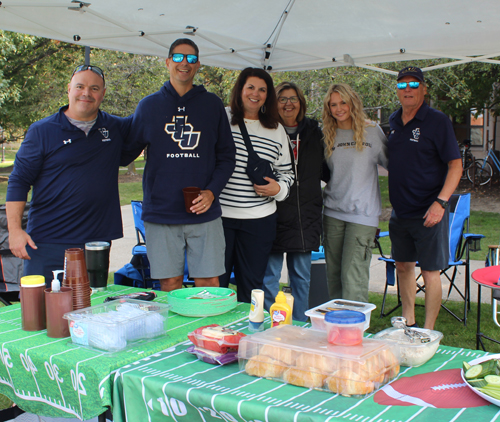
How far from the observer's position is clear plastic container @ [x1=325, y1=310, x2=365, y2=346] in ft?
5.04

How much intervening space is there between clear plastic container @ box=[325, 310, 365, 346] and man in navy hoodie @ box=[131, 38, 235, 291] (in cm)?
139

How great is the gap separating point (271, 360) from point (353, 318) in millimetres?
291

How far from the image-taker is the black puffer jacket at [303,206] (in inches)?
140

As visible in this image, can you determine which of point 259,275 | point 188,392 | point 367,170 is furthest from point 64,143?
point 367,170

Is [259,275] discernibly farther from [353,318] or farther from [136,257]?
[353,318]

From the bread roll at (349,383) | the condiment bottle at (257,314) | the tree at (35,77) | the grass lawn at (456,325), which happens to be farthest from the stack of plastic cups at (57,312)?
the tree at (35,77)

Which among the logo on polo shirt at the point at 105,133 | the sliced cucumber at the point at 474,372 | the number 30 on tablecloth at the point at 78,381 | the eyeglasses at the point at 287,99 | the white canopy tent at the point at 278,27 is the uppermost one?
the white canopy tent at the point at 278,27

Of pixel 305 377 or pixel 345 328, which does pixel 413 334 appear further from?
pixel 305 377

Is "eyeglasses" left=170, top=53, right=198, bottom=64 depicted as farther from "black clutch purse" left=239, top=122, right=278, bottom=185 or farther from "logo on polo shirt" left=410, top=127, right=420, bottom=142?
"logo on polo shirt" left=410, top=127, right=420, bottom=142

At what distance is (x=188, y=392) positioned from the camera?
146 cm

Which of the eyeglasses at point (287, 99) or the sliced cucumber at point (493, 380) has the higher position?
the eyeglasses at point (287, 99)

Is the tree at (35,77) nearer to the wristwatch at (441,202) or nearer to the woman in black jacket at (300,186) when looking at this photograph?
the woman in black jacket at (300,186)

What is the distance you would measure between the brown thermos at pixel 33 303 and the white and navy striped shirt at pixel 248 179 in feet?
4.63

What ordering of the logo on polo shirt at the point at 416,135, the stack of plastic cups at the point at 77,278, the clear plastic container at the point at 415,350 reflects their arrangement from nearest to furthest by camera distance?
the clear plastic container at the point at 415,350, the stack of plastic cups at the point at 77,278, the logo on polo shirt at the point at 416,135
